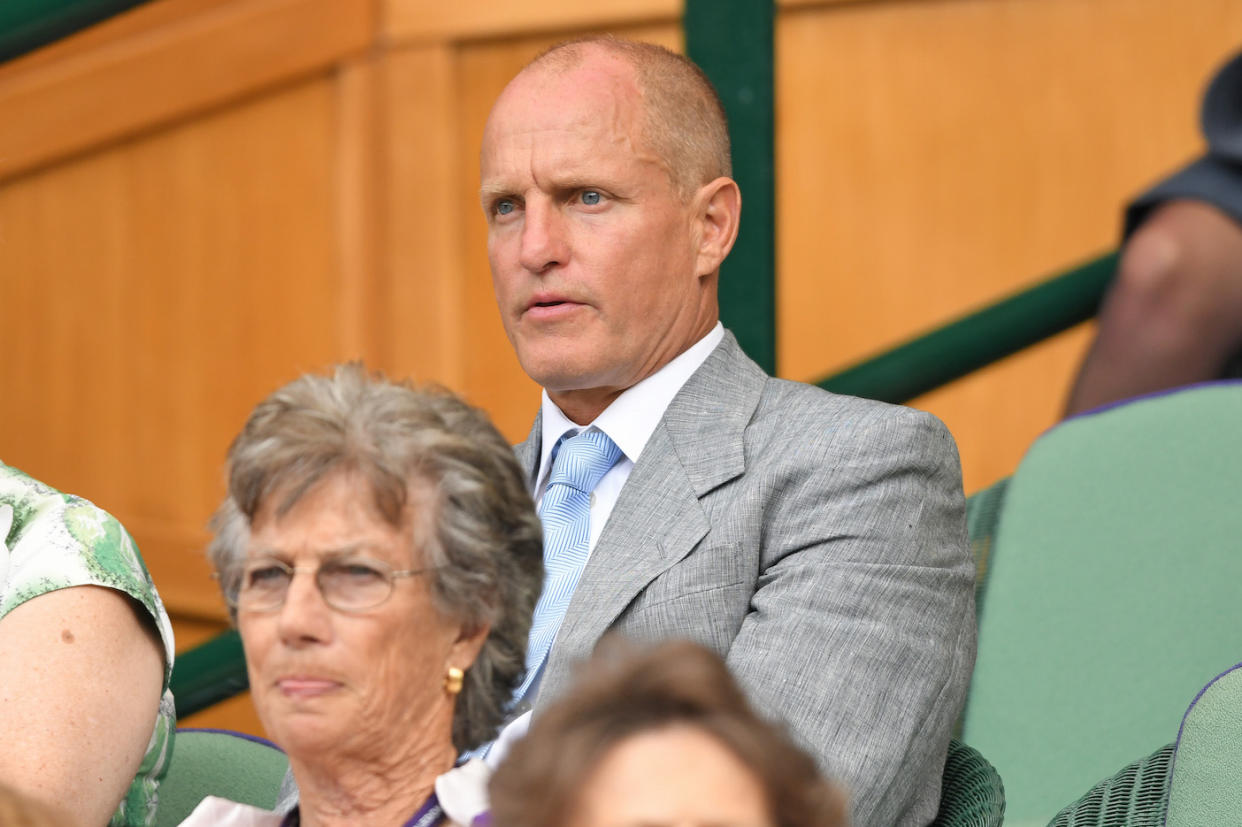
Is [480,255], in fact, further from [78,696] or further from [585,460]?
[78,696]

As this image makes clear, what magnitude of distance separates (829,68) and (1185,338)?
5.20 ft

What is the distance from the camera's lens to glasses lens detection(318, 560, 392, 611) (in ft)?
4.17

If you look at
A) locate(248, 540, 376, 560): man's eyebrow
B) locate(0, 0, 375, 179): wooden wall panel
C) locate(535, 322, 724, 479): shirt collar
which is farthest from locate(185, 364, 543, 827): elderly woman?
locate(0, 0, 375, 179): wooden wall panel

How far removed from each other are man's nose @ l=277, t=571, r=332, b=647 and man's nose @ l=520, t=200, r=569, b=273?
0.79m

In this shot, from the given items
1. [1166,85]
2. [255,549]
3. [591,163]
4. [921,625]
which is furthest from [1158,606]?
[1166,85]

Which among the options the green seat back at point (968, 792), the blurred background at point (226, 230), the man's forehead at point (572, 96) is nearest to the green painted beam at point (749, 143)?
the man's forehead at point (572, 96)

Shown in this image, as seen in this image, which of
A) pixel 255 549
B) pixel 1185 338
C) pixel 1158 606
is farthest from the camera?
pixel 1185 338

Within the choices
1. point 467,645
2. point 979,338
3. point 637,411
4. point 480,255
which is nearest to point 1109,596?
point 979,338

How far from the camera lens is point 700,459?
1872mm

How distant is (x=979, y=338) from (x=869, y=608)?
1033mm

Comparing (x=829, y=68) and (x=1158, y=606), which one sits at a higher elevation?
(x=829, y=68)

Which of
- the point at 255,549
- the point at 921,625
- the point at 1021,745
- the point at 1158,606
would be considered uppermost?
the point at 255,549

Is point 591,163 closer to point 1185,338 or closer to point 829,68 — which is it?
point 1185,338

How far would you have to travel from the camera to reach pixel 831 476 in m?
1.77
